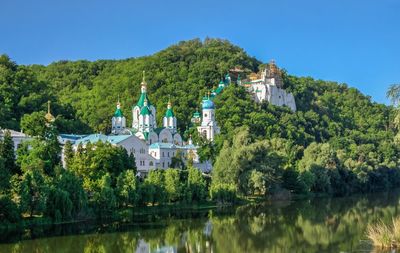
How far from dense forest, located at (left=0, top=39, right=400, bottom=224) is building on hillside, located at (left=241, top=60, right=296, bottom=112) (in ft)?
10.5

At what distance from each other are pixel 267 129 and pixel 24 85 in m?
33.6

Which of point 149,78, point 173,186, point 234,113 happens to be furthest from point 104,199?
point 149,78

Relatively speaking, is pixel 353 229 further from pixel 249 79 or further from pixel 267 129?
pixel 249 79

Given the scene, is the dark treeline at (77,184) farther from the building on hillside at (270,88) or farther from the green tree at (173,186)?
the building on hillside at (270,88)

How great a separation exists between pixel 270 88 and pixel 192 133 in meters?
28.7

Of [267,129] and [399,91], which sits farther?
[267,129]

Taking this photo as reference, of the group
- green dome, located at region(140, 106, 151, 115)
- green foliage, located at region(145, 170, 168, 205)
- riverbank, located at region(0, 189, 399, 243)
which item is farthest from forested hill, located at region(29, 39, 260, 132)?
green foliage, located at region(145, 170, 168, 205)

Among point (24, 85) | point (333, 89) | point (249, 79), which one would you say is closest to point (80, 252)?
point (24, 85)

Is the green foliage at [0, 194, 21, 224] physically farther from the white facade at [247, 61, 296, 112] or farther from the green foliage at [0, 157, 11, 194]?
the white facade at [247, 61, 296, 112]

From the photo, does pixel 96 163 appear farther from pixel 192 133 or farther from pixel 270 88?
pixel 270 88

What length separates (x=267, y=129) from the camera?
280 feet

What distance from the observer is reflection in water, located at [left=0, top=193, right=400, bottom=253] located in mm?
28281

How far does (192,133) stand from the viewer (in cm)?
7894

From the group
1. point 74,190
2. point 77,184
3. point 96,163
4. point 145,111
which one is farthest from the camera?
point 145,111
